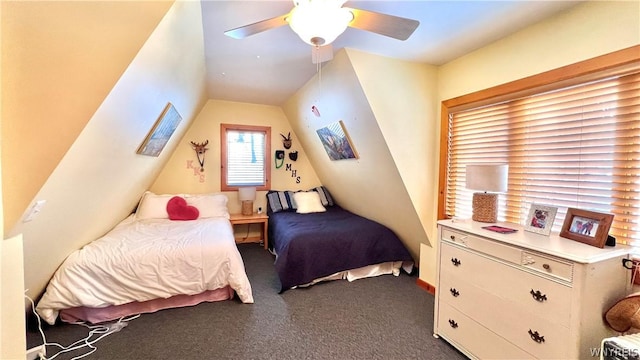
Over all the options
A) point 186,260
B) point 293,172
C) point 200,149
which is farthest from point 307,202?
point 186,260

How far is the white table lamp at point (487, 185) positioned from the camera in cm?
171

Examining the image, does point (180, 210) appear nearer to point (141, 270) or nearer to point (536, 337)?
point (141, 270)

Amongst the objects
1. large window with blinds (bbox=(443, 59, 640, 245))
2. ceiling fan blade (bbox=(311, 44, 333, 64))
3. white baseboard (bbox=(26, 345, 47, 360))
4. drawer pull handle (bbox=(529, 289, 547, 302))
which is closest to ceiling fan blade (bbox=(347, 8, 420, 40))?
ceiling fan blade (bbox=(311, 44, 333, 64))

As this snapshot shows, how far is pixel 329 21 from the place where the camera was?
1.05m

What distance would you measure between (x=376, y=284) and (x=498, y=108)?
79.4 inches

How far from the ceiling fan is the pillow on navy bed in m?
2.95

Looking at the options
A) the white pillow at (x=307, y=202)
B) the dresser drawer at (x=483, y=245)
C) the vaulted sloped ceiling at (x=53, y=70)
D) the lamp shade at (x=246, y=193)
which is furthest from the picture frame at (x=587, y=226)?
the lamp shade at (x=246, y=193)

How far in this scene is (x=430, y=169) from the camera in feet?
8.20

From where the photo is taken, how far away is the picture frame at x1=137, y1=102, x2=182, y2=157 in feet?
7.38

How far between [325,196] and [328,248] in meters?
1.61

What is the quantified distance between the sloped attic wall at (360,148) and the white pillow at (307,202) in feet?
1.53

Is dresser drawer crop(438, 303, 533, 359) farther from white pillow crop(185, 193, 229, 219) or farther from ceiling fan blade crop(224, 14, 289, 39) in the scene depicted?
Answer: white pillow crop(185, 193, 229, 219)

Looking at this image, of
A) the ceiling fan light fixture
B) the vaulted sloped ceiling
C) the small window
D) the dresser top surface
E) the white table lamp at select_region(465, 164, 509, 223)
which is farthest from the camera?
the small window

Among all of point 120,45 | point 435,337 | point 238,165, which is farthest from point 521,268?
point 238,165
